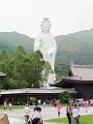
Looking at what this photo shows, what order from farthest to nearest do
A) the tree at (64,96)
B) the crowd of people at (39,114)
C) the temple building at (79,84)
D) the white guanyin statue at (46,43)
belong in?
1. the white guanyin statue at (46,43)
2. the temple building at (79,84)
3. the tree at (64,96)
4. the crowd of people at (39,114)

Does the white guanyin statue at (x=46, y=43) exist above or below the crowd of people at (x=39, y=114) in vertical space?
above

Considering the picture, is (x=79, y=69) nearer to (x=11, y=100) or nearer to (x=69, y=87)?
(x=69, y=87)

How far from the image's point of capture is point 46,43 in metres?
85.1

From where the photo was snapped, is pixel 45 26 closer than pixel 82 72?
No

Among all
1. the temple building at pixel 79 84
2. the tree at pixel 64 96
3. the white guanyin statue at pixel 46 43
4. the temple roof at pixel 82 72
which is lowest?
the tree at pixel 64 96

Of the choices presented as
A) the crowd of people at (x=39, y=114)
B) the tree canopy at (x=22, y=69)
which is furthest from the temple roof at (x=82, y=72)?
the crowd of people at (x=39, y=114)

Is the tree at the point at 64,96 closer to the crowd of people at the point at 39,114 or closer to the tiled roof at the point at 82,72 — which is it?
the tiled roof at the point at 82,72

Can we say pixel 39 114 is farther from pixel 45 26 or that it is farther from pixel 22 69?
pixel 45 26

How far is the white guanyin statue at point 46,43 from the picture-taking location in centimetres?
8294

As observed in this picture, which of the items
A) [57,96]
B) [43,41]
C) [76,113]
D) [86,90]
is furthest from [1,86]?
[76,113]

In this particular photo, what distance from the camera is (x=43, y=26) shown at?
87875mm

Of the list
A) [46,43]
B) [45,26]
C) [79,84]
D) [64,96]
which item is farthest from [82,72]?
[45,26]

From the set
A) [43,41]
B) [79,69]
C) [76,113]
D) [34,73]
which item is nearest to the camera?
[76,113]

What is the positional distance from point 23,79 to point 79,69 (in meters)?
9.78
